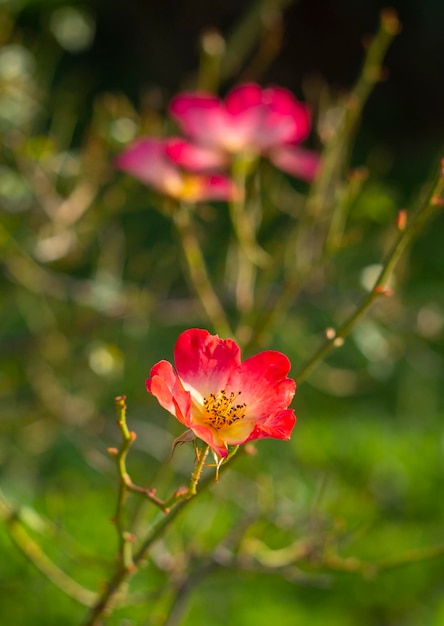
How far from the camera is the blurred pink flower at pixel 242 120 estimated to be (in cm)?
68

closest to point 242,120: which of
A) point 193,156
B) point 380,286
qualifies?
point 193,156

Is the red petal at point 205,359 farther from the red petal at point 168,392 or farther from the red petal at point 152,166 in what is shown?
the red petal at point 152,166

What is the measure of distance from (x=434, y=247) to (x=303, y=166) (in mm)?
2618

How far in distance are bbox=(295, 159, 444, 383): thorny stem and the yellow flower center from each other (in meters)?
0.03

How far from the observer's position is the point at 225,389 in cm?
39

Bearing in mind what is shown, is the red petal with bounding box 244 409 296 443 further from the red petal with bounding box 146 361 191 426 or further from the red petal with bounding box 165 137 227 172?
the red petal with bounding box 165 137 227 172

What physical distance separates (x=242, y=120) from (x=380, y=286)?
33 centimetres

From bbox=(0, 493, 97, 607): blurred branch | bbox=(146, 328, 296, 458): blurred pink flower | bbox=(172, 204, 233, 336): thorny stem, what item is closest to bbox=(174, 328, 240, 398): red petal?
bbox=(146, 328, 296, 458): blurred pink flower

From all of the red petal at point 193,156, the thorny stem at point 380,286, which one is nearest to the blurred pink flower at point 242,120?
the red petal at point 193,156

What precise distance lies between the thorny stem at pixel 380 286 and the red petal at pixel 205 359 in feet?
0.12

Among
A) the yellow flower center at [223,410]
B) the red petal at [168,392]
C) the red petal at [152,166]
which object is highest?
the red petal at [152,166]

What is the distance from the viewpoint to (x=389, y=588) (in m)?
1.45

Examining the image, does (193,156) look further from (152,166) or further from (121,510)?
(121,510)

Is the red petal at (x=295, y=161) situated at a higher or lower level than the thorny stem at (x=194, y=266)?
higher
